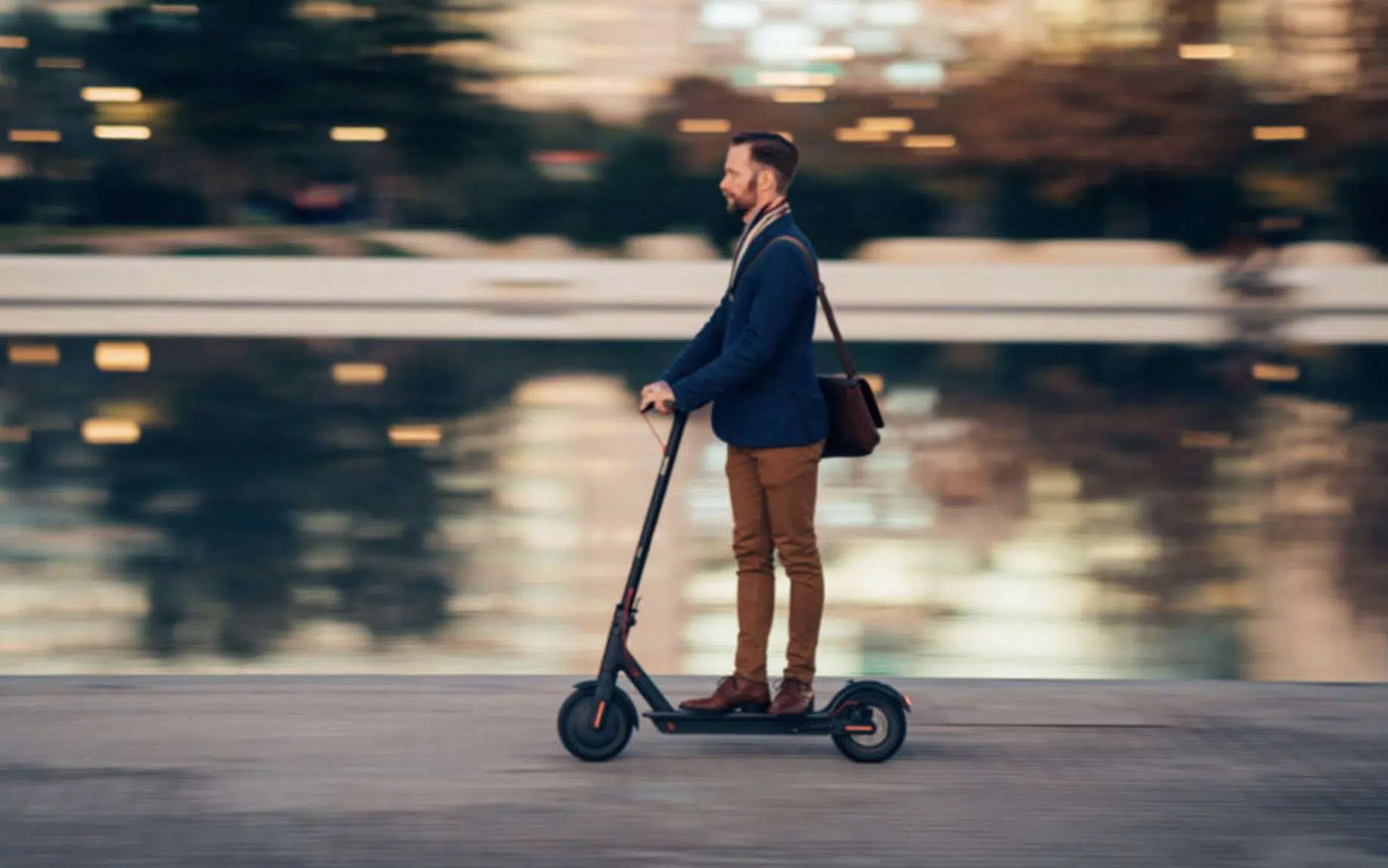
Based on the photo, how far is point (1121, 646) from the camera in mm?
7191

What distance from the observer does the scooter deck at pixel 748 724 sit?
513cm

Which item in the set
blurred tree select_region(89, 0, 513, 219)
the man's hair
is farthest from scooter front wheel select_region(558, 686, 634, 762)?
blurred tree select_region(89, 0, 513, 219)

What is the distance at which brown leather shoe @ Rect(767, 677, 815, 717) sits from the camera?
5.18 metres

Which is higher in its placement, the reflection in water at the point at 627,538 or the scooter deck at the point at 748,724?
the scooter deck at the point at 748,724

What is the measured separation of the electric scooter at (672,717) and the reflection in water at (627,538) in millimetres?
1590

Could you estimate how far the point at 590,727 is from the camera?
5105mm

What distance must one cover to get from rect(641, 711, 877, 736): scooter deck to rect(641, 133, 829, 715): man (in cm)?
4

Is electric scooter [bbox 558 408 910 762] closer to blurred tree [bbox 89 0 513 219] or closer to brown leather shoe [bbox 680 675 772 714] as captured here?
brown leather shoe [bbox 680 675 772 714]

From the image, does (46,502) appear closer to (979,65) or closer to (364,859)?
(364,859)

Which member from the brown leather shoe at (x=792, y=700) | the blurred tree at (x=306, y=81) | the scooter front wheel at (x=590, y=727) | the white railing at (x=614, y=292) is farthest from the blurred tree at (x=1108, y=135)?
the scooter front wheel at (x=590, y=727)

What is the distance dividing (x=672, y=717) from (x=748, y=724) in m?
0.21

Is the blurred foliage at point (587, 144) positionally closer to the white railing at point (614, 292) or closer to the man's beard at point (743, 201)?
the white railing at point (614, 292)

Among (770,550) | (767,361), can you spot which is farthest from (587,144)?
(767,361)

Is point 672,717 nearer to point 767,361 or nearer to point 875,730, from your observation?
point 875,730
